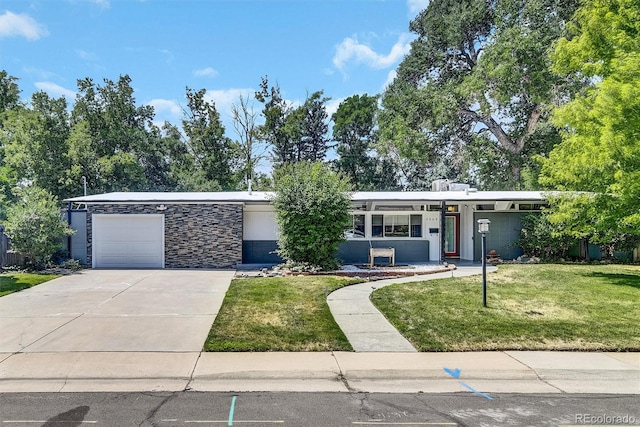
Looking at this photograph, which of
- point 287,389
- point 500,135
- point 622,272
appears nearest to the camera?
point 287,389

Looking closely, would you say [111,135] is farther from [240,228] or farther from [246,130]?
[240,228]

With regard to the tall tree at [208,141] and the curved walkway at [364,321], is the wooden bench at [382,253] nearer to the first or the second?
the curved walkway at [364,321]

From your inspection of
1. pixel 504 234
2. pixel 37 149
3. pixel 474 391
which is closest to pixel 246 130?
pixel 37 149

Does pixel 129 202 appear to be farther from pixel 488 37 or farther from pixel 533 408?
pixel 488 37

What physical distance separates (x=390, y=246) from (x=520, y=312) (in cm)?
816

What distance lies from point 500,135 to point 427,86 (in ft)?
19.3

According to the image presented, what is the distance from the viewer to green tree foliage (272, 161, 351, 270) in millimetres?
14141

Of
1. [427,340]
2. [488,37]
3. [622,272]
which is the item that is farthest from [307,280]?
[488,37]

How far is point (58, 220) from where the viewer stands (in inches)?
583

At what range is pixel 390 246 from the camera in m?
16.9

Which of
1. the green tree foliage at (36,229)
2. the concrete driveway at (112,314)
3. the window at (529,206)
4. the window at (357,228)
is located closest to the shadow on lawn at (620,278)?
the window at (529,206)

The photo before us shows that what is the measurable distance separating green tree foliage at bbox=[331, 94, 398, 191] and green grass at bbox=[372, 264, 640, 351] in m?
23.6

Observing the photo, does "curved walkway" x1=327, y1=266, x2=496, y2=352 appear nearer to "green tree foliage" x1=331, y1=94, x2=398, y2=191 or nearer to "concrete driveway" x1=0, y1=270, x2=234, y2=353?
"concrete driveway" x1=0, y1=270, x2=234, y2=353

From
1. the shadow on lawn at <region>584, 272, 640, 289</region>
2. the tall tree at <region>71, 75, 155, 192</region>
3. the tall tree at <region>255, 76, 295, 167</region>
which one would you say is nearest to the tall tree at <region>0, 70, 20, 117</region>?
the tall tree at <region>71, 75, 155, 192</region>
